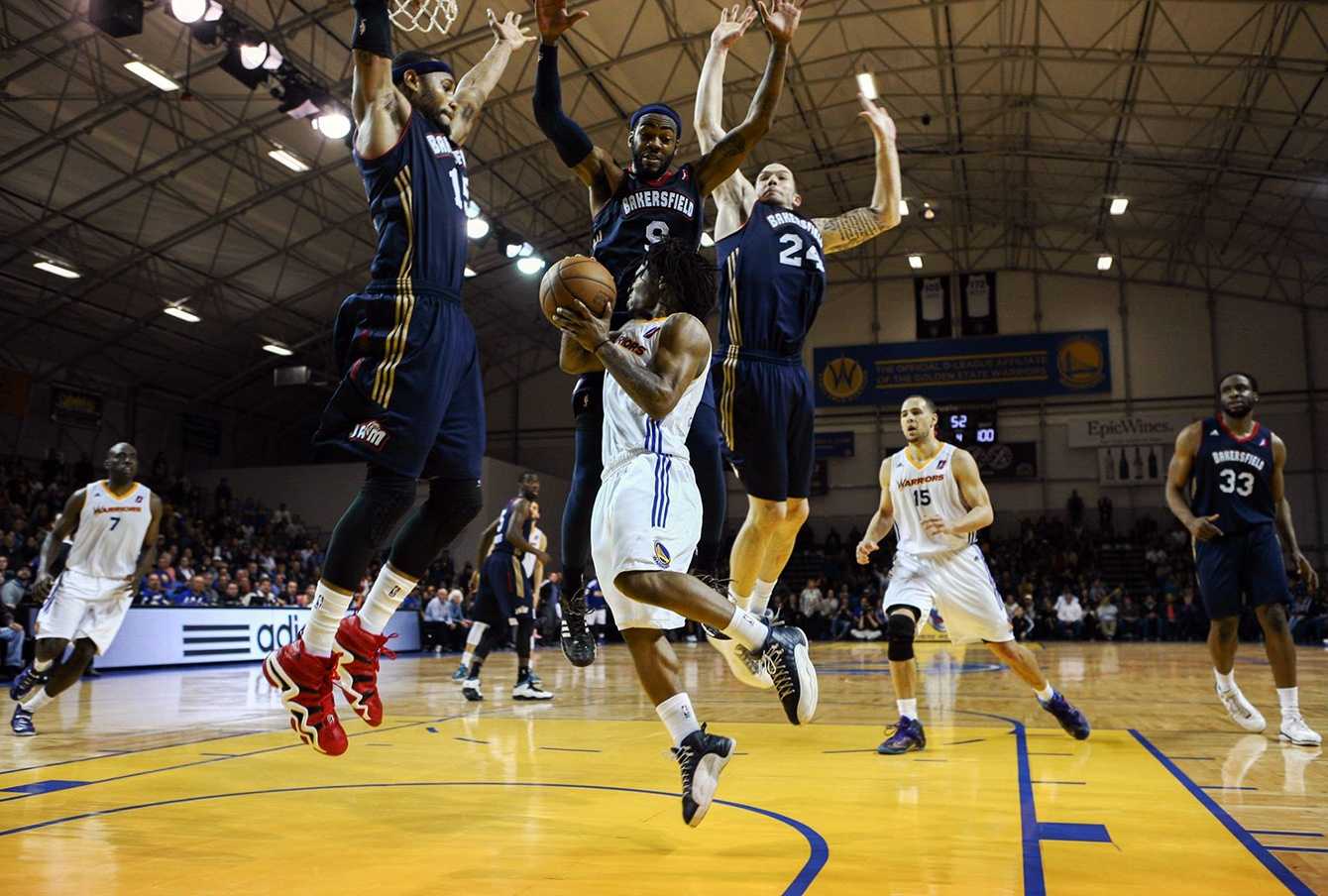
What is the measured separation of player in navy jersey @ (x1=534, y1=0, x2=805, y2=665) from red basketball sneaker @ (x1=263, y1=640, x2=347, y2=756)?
41.9 inches

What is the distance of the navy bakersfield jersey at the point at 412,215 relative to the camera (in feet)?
12.8

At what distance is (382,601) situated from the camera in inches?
155

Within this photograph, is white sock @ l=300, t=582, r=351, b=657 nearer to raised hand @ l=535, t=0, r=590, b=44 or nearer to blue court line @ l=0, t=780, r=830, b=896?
blue court line @ l=0, t=780, r=830, b=896

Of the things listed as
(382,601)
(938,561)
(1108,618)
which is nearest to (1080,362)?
(1108,618)

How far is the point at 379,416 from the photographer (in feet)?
12.1

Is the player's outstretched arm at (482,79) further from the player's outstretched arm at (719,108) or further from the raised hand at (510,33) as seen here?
the player's outstretched arm at (719,108)

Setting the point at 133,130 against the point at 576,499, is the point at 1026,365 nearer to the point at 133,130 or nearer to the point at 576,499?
the point at 133,130

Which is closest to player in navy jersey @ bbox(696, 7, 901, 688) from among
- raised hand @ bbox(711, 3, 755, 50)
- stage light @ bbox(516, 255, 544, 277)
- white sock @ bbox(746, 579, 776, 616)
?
raised hand @ bbox(711, 3, 755, 50)

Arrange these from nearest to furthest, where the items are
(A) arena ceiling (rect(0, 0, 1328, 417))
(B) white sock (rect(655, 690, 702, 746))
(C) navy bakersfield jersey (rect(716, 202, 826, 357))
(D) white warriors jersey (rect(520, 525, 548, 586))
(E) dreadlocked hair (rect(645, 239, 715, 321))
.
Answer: (B) white sock (rect(655, 690, 702, 746)) < (E) dreadlocked hair (rect(645, 239, 715, 321)) < (C) navy bakersfield jersey (rect(716, 202, 826, 357)) < (D) white warriors jersey (rect(520, 525, 548, 586)) < (A) arena ceiling (rect(0, 0, 1328, 417))

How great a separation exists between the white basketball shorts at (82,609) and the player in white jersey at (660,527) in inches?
210

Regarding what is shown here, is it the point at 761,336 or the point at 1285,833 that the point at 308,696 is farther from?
the point at 1285,833

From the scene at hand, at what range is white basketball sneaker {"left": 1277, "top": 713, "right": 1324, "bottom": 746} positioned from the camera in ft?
19.2

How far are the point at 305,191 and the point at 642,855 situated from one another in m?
22.2

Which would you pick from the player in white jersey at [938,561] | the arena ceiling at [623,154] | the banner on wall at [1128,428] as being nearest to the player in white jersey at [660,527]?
the player in white jersey at [938,561]
